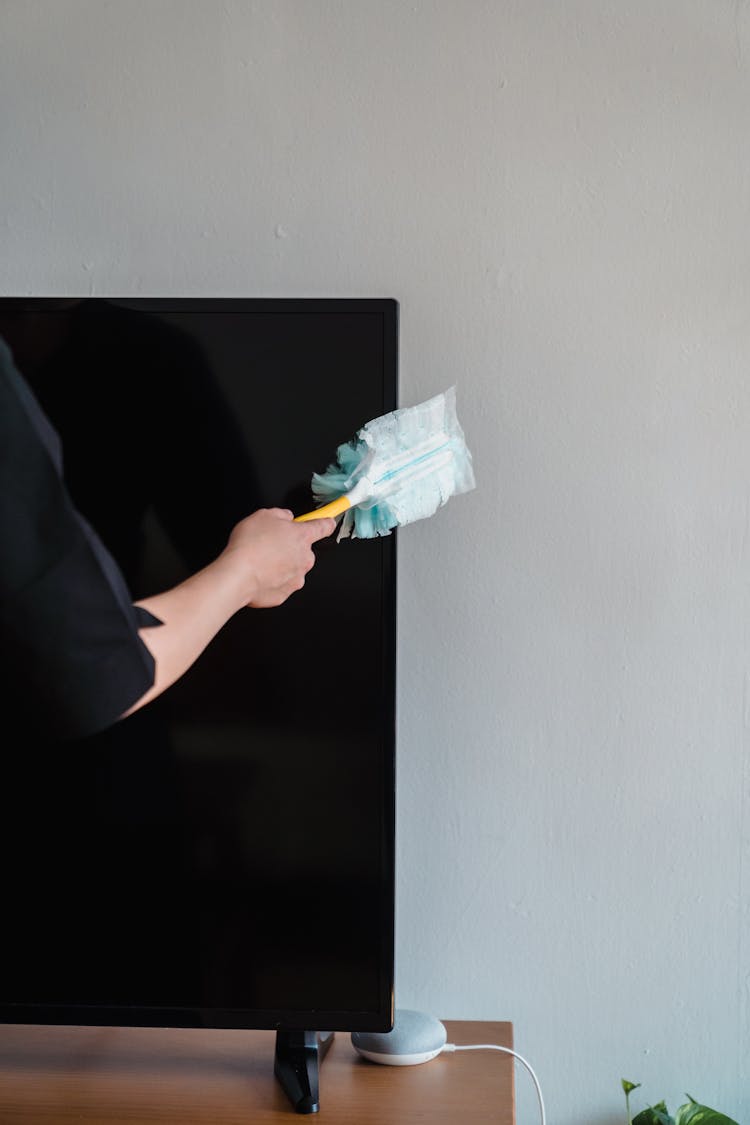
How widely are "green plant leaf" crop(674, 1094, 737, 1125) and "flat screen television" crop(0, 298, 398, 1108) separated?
1.33 feet

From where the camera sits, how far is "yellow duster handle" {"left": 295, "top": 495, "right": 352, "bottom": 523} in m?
1.10

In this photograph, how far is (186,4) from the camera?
56.1 inches

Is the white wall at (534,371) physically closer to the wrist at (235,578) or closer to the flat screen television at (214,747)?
the flat screen television at (214,747)

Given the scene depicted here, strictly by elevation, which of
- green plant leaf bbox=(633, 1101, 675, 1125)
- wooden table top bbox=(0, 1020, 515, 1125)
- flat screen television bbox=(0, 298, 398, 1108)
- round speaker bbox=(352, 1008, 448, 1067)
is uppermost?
flat screen television bbox=(0, 298, 398, 1108)

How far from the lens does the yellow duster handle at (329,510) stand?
1.10 meters

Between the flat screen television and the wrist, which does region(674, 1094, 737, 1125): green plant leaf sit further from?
the wrist

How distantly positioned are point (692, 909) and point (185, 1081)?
65 cm

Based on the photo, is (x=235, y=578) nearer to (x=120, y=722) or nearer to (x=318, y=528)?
(x=318, y=528)

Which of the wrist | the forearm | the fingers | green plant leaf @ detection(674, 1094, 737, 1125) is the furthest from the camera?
green plant leaf @ detection(674, 1094, 737, 1125)

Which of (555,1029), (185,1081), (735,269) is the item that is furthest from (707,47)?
(185,1081)

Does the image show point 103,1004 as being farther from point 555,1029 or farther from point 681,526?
point 681,526

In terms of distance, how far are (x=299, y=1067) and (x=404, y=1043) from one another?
0.13 meters

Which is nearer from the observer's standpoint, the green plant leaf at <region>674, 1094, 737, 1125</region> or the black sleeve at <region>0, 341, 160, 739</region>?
the black sleeve at <region>0, 341, 160, 739</region>

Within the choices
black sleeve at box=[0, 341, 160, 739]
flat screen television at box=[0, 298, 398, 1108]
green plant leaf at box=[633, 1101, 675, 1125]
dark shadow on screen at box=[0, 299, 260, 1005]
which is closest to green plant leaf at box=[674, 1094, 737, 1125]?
green plant leaf at box=[633, 1101, 675, 1125]
